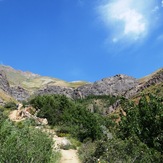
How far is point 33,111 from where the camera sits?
66250 millimetres

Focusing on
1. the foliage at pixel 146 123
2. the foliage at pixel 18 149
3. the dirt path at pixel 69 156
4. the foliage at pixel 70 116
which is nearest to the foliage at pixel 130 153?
the foliage at pixel 146 123

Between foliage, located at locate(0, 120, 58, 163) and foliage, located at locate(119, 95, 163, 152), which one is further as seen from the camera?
foliage, located at locate(119, 95, 163, 152)

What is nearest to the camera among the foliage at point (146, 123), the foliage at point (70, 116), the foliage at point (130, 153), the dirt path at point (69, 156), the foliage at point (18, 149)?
the foliage at point (18, 149)

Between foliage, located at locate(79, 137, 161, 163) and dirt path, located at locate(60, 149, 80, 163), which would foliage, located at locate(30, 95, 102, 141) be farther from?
foliage, located at locate(79, 137, 161, 163)

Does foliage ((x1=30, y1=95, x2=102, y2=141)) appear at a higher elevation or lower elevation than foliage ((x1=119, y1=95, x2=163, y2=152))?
higher

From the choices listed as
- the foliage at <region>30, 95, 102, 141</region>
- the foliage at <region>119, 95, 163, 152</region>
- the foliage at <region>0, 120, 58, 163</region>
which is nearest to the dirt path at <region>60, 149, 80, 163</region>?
the foliage at <region>30, 95, 102, 141</region>

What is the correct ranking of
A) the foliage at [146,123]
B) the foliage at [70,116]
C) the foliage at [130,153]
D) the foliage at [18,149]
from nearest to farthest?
1. the foliage at [18,149]
2. the foliage at [130,153]
3. the foliage at [146,123]
4. the foliage at [70,116]

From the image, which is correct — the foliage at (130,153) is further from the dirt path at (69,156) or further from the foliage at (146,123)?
the dirt path at (69,156)

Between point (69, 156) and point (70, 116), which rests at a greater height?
point (70, 116)

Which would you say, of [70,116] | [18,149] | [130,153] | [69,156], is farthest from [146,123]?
[70,116]

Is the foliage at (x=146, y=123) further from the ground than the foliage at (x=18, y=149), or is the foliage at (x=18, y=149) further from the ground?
the foliage at (x=146, y=123)

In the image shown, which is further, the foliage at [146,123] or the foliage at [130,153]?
the foliage at [146,123]

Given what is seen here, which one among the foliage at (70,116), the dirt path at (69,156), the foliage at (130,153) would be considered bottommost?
the foliage at (130,153)

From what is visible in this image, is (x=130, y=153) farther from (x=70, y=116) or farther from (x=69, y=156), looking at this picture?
(x=70, y=116)
